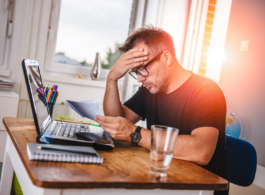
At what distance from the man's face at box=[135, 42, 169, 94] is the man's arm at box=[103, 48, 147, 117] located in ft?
0.14

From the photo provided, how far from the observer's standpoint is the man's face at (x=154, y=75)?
1.38 m

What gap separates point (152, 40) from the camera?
1.41 metres

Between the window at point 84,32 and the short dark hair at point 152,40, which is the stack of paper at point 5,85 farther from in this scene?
the short dark hair at point 152,40

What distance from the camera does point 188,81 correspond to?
4.61 ft

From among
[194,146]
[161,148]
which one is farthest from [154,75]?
[161,148]

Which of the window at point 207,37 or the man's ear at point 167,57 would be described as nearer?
the man's ear at point 167,57

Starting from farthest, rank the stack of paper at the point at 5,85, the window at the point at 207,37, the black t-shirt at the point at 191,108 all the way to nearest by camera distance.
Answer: the window at the point at 207,37 < the stack of paper at the point at 5,85 < the black t-shirt at the point at 191,108

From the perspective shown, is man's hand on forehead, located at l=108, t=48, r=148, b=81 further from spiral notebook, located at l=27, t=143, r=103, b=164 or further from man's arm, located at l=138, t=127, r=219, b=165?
spiral notebook, located at l=27, t=143, r=103, b=164

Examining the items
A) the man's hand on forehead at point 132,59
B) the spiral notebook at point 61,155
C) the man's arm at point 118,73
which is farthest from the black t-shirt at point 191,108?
the spiral notebook at point 61,155

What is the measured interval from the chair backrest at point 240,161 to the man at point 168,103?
97mm

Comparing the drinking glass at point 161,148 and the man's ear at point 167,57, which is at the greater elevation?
the man's ear at point 167,57

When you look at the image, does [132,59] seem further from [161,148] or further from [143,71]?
[161,148]

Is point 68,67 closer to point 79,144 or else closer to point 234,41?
point 234,41

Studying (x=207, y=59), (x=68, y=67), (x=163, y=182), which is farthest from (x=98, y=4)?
(x=163, y=182)
